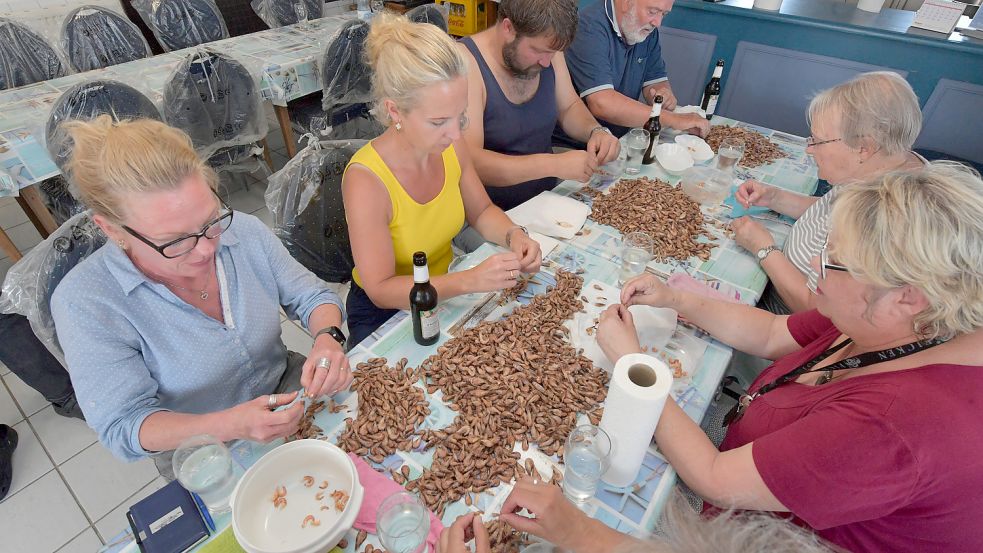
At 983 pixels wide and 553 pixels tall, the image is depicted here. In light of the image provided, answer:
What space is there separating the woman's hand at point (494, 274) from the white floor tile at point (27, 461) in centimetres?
236

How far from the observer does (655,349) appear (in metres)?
1.51

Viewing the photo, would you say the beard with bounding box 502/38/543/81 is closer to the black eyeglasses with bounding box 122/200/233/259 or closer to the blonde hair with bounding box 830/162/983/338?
the black eyeglasses with bounding box 122/200/233/259

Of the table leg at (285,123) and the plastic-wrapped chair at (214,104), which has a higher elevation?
the plastic-wrapped chair at (214,104)

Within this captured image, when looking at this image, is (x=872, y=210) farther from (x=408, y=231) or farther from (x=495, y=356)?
(x=408, y=231)

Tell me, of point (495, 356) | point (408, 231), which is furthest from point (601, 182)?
point (495, 356)

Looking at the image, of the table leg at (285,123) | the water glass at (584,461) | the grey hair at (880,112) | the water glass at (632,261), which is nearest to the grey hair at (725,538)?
the water glass at (584,461)

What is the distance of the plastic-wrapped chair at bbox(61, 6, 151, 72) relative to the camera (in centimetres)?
371

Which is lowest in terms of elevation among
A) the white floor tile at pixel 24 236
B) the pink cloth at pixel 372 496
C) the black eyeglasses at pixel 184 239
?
the white floor tile at pixel 24 236

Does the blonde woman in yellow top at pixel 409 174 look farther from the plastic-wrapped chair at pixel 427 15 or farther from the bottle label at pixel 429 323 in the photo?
the plastic-wrapped chair at pixel 427 15

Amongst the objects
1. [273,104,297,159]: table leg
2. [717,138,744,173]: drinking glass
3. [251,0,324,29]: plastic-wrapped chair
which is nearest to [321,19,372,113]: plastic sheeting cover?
[273,104,297,159]: table leg

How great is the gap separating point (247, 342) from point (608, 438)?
1.17 meters

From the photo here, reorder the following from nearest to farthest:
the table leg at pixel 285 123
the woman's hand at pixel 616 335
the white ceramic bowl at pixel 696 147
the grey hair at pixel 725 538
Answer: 1. the grey hair at pixel 725 538
2. the woman's hand at pixel 616 335
3. the white ceramic bowl at pixel 696 147
4. the table leg at pixel 285 123

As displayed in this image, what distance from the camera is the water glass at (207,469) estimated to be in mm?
1060

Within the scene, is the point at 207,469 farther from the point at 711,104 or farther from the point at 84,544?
the point at 711,104
